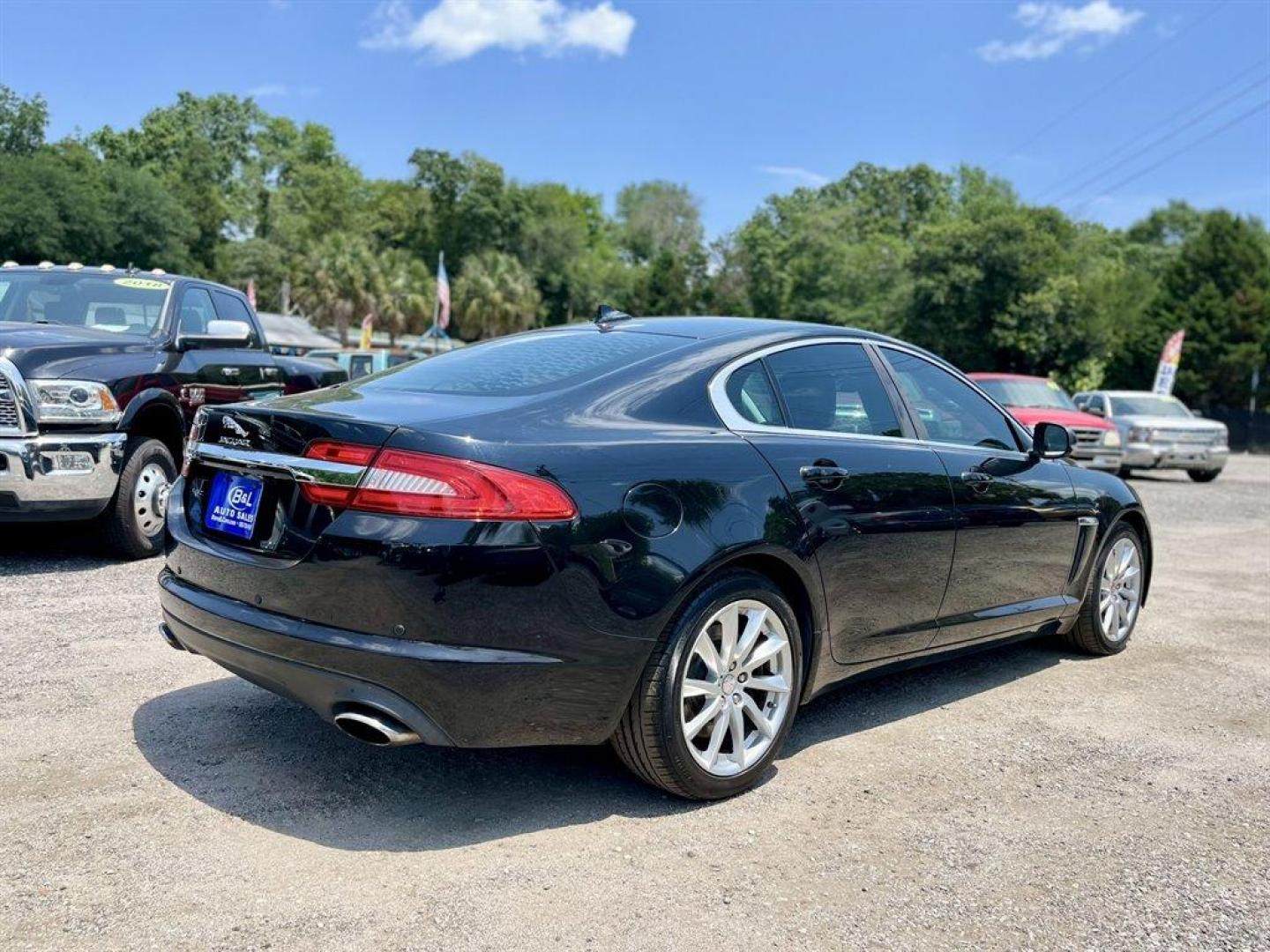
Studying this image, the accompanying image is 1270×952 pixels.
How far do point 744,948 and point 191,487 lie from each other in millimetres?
2360

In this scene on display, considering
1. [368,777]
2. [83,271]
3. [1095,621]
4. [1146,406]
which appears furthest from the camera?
[1146,406]

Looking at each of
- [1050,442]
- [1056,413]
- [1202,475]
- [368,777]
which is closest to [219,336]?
[368,777]

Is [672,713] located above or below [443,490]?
below

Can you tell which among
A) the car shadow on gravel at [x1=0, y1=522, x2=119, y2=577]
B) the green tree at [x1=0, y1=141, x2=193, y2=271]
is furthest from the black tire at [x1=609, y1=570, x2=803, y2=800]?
the green tree at [x1=0, y1=141, x2=193, y2=271]

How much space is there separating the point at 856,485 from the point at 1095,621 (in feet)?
7.68

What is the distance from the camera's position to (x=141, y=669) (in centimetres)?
464

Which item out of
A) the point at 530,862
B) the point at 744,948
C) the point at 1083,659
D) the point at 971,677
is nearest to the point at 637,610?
the point at 530,862

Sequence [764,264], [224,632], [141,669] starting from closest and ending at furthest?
[224,632] → [141,669] → [764,264]

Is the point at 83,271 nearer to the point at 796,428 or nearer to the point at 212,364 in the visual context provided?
the point at 212,364

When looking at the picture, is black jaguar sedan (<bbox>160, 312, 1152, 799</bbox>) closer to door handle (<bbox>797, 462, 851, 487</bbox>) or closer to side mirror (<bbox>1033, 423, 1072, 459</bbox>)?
door handle (<bbox>797, 462, 851, 487</bbox>)

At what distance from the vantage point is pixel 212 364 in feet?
25.0

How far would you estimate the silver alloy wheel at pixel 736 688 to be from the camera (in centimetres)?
335

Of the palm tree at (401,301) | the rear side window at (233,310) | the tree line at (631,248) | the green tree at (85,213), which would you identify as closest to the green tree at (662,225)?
the tree line at (631,248)

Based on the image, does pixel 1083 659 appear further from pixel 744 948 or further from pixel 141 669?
pixel 141 669
